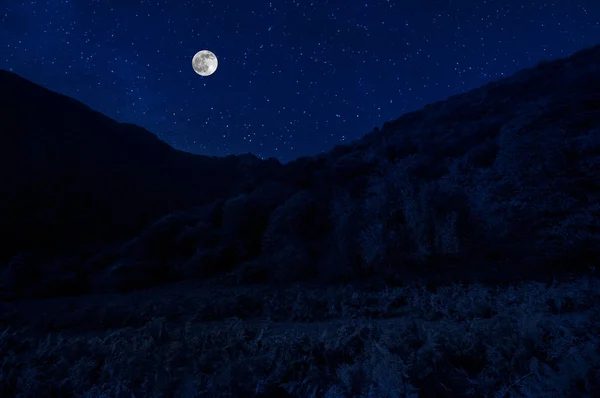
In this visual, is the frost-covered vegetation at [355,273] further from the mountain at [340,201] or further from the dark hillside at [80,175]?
the dark hillside at [80,175]

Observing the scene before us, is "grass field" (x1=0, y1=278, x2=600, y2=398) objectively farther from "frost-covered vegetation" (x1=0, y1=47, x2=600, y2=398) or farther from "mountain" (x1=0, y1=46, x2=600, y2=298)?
"mountain" (x1=0, y1=46, x2=600, y2=298)

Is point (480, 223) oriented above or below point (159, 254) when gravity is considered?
below

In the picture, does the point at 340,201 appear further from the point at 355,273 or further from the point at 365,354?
the point at 365,354

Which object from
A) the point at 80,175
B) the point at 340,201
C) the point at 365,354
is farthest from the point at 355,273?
the point at 80,175

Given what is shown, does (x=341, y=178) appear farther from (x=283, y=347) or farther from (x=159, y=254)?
(x=283, y=347)

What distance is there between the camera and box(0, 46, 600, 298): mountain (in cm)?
1043

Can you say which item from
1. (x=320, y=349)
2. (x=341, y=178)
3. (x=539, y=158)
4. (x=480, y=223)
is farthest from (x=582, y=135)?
(x=320, y=349)

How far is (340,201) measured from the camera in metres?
15.5

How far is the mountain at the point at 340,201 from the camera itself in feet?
34.2

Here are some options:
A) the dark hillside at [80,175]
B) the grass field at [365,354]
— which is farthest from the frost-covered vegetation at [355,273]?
the dark hillside at [80,175]

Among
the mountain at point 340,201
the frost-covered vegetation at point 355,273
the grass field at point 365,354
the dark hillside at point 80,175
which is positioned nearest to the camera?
the grass field at point 365,354

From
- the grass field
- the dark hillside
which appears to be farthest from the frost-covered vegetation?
the dark hillside

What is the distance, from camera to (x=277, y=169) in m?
26.4

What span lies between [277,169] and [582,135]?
18877 millimetres
